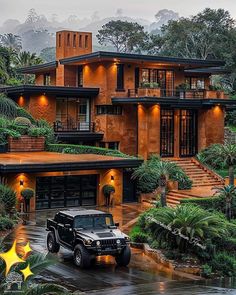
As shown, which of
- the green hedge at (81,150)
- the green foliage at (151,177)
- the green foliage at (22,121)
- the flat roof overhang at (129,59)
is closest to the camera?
the green foliage at (151,177)

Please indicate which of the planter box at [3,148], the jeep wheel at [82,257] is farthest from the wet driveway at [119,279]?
the planter box at [3,148]

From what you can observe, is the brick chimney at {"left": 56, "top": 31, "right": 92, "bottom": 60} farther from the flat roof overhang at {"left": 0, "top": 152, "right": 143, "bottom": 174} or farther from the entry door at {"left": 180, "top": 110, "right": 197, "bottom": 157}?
the flat roof overhang at {"left": 0, "top": 152, "right": 143, "bottom": 174}

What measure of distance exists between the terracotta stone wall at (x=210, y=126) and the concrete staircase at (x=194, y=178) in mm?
2517

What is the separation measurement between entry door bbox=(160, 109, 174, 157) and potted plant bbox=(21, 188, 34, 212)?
14987 millimetres

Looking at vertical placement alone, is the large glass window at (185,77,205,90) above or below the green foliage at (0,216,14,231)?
above

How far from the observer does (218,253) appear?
2248cm

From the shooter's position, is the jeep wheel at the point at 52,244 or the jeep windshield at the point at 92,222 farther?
the jeep wheel at the point at 52,244

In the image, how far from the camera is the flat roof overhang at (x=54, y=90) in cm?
4441

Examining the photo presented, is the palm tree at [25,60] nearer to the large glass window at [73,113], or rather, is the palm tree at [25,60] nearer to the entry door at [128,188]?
the large glass window at [73,113]

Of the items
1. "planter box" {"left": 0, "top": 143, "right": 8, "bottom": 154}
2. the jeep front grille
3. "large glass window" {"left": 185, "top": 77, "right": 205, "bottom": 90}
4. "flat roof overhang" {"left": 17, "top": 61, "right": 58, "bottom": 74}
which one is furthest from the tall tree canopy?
the jeep front grille

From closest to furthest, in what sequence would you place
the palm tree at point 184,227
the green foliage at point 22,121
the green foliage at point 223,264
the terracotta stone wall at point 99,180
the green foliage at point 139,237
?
the green foliage at point 223,264 < the palm tree at point 184,227 < the green foliage at point 139,237 < the terracotta stone wall at point 99,180 < the green foliage at point 22,121

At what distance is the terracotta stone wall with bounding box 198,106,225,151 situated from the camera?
46.4m

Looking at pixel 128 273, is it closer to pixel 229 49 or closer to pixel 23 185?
pixel 23 185

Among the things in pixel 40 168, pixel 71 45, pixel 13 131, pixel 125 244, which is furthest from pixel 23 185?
pixel 71 45
